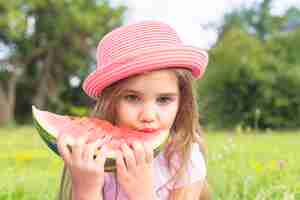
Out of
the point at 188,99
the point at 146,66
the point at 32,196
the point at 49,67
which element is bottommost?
the point at 49,67

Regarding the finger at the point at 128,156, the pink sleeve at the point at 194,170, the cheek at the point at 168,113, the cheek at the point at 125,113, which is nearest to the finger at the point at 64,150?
the finger at the point at 128,156

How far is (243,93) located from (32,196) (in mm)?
14335

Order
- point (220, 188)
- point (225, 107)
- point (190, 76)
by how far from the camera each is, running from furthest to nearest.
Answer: point (225, 107)
point (220, 188)
point (190, 76)

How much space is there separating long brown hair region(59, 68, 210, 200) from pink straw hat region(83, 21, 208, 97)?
0.15 feet

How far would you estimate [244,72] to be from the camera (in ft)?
57.4

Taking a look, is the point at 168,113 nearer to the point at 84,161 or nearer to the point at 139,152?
the point at 139,152

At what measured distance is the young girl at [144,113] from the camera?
2.07m

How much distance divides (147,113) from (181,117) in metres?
0.44

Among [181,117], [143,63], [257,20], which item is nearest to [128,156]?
[143,63]

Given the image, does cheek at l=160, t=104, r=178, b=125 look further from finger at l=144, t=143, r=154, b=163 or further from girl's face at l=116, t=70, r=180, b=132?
finger at l=144, t=143, r=154, b=163

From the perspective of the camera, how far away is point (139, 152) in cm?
204

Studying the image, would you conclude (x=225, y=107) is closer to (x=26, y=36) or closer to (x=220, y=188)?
(x=26, y=36)

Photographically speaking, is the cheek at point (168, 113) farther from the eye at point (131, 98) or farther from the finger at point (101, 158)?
the finger at point (101, 158)

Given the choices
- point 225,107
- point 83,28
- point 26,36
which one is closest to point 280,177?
point 225,107
